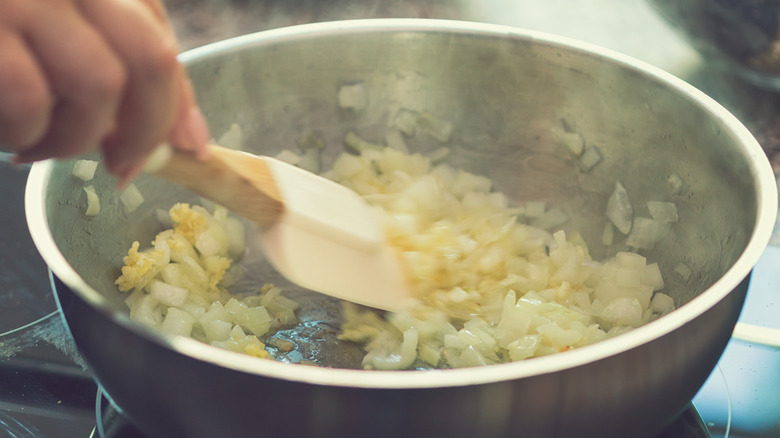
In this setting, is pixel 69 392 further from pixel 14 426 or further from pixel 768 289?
pixel 768 289

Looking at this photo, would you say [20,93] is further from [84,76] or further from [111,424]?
[111,424]

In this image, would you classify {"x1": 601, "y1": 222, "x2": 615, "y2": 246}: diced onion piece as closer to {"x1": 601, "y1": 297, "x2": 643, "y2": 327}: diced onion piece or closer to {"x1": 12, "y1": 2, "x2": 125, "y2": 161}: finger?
{"x1": 601, "y1": 297, "x2": 643, "y2": 327}: diced onion piece

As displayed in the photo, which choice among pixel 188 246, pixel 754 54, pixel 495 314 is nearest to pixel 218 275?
pixel 188 246

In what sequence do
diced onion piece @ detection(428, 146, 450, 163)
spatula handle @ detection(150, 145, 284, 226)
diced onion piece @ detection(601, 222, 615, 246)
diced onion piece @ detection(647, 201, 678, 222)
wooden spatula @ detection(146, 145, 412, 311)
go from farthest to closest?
1. diced onion piece @ detection(428, 146, 450, 163)
2. diced onion piece @ detection(601, 222, 615, 246)
3. diced onion piece @ detection(647, 201, 678, 222)
4. wooden spatula @ detection(146, 145, 412, 311)
5. spatula handle @ detection(150, 145, 284, 226)

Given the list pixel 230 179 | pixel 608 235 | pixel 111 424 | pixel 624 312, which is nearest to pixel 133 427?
pixel 111 424

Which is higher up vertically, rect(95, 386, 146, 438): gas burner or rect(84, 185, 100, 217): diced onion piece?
rect(84, 185, 100, 217): diced onion piece

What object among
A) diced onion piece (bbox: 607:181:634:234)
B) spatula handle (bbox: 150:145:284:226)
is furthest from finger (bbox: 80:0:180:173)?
diced onion piece (bbox: 607:181:634:234)
